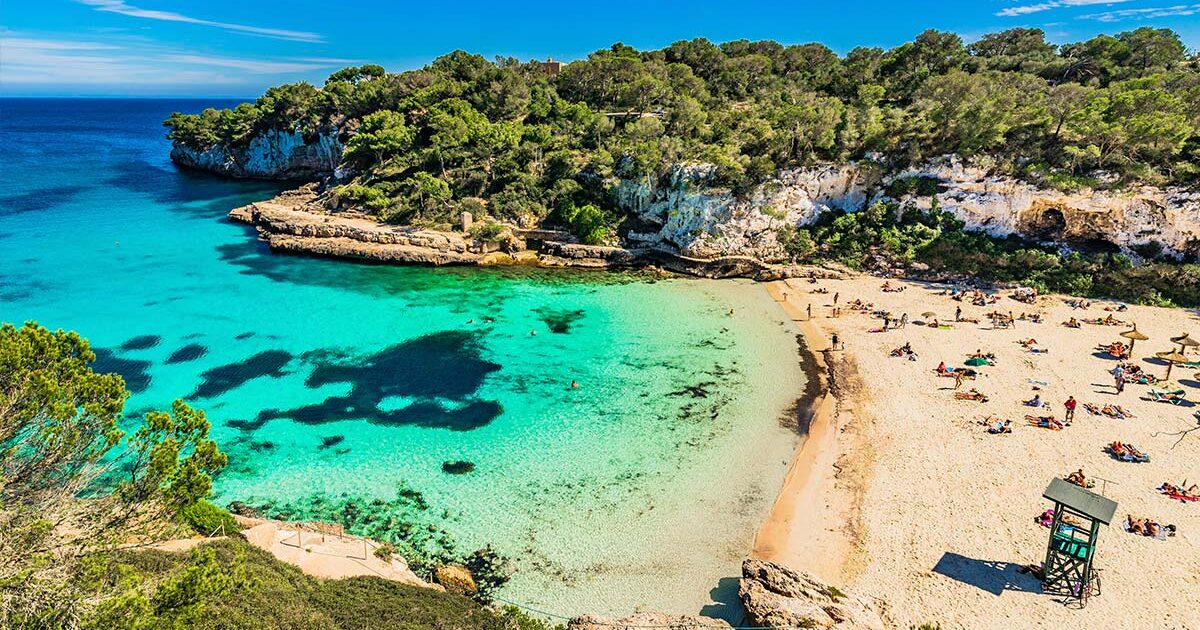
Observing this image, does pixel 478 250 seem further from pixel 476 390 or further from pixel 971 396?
pixel 971 396

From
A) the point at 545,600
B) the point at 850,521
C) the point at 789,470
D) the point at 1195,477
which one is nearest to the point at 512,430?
the point at 545,600

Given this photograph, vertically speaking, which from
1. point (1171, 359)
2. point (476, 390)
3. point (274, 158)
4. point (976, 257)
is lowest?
point (476, 390)

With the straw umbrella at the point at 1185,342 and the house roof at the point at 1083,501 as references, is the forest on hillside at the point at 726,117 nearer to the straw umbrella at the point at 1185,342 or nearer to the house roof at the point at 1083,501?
the straw umbrella at the point at 1185,342

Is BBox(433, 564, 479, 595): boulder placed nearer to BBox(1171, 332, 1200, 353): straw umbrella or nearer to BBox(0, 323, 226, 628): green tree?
BBox(0, 323, 226, 628): green tree

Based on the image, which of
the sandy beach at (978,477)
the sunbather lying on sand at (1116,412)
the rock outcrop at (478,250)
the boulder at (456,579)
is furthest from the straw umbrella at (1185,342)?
the boulder at (456,579)

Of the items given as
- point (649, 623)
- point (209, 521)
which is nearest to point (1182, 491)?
point (649, 623)

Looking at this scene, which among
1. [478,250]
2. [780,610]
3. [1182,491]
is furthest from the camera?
[478,250]

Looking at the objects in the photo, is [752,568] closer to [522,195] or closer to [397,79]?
[522,195]
